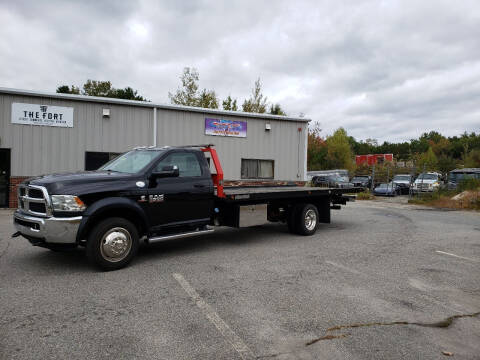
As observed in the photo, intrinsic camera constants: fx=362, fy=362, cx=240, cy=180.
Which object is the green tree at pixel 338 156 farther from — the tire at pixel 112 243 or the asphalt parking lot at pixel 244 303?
the tire at pixel 112 243

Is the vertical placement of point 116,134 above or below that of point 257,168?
above

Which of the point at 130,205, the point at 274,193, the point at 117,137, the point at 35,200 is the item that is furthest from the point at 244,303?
the point at 117,137

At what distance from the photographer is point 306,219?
874 centimetres

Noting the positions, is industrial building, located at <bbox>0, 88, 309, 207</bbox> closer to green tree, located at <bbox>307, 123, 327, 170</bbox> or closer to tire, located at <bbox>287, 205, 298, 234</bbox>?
tire, located at <bbox>287, 205, 298, 234</bbox>

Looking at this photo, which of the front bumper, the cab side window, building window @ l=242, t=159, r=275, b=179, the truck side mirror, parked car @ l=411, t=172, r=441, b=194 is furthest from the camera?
parked car @ l=411, t=172, r=441, b=194

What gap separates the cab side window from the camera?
6.46 meters

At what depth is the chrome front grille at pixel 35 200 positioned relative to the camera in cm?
520

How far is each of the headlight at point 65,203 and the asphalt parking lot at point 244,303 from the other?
38.7 inches

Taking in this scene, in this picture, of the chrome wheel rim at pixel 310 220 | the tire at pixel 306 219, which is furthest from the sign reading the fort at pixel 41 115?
the chrome wheel rim at pixel 310 220

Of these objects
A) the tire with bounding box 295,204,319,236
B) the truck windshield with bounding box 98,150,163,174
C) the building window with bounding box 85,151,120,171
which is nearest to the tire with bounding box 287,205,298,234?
the tire with bounding box 295,204,319,236

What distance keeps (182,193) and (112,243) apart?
1515 mm

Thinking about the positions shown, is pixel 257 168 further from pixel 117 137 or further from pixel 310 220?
pixel 310 220

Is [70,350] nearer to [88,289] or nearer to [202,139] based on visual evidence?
[88,289]

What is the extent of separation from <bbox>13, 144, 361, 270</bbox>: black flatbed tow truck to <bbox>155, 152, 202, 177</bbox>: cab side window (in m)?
0.02
